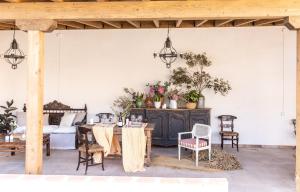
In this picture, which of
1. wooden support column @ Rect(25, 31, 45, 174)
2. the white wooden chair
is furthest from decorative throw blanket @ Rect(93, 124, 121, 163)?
wooden support column @ Rect(25, 31, 45, 174)

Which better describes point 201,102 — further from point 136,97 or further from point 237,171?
point 237,171

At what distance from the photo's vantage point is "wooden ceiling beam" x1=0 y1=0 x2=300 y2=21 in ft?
16.0

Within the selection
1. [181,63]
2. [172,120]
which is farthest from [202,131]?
[181,63]

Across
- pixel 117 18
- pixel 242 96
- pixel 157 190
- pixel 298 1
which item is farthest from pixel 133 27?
pixel 157 190

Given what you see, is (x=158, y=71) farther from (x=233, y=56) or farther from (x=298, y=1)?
(x=298, y=1)

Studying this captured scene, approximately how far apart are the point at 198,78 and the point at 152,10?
4055 millimetres

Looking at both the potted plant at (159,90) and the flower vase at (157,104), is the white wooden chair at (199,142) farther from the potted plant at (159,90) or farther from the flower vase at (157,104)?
the potted plant at (159,90)

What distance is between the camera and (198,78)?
28.8 feet

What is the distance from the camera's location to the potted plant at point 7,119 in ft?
27.5

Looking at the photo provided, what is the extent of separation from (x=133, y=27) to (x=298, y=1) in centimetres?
491

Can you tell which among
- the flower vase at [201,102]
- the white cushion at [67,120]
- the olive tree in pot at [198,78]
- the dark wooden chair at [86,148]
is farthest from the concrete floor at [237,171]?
the olive tree in pot at [198,78]

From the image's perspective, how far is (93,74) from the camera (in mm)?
9133

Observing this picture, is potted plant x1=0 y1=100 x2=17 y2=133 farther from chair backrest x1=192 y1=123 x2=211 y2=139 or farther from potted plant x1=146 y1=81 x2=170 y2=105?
chair backrest x1=192 y1=123 x2=211 y2=139

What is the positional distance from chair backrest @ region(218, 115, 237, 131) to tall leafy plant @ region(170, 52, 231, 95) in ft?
2.06
